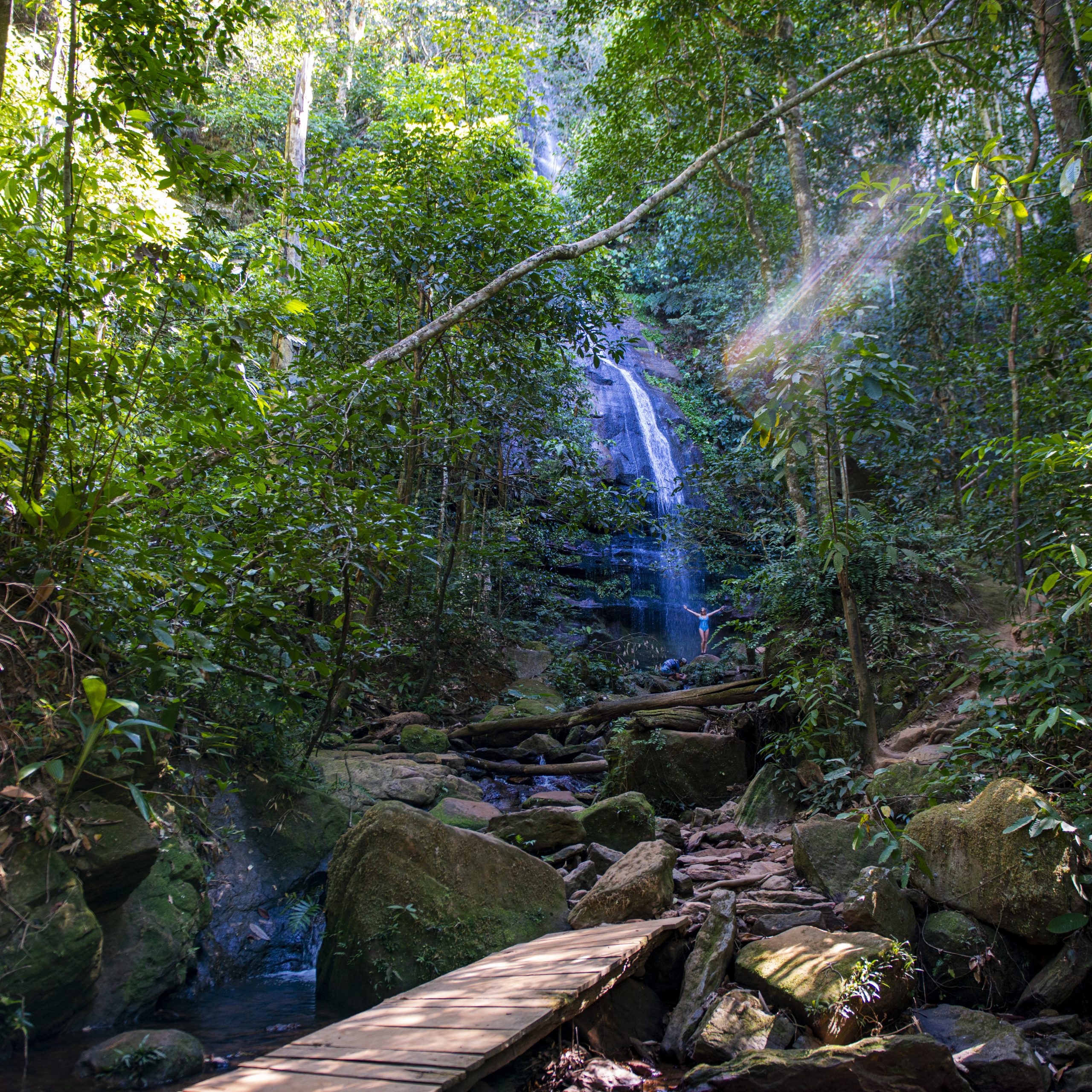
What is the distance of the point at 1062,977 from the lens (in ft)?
11.2

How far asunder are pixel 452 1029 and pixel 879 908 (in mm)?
2307

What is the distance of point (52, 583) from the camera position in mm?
3295

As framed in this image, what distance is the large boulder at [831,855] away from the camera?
14.2 ft

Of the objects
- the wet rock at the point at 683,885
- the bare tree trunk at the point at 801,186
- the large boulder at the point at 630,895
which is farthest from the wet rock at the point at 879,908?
the bare tree trunk at the point at 801,186

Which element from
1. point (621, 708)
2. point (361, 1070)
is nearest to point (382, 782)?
point (621, 708)

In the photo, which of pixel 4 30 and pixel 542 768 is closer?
pixel 4 30

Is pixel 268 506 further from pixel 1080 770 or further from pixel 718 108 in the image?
pixel 718 108

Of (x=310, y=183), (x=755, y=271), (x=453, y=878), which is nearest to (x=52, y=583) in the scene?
(x=453, y=878)

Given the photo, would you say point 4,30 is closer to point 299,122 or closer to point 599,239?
point 599,239

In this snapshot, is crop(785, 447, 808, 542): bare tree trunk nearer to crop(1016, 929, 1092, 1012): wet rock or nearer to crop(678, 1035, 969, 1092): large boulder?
crop(1016, 929, 1092, 1012): wet rock

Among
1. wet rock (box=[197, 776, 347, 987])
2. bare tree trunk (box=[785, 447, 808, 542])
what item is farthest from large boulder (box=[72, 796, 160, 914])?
bare tree trunk (box=[785, 447, 808, 542])

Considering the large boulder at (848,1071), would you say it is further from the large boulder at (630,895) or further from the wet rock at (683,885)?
the wet rock at (683,885)

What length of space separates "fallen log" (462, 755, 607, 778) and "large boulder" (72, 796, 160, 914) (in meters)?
4.89

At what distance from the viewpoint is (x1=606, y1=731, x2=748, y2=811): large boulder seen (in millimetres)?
7012
